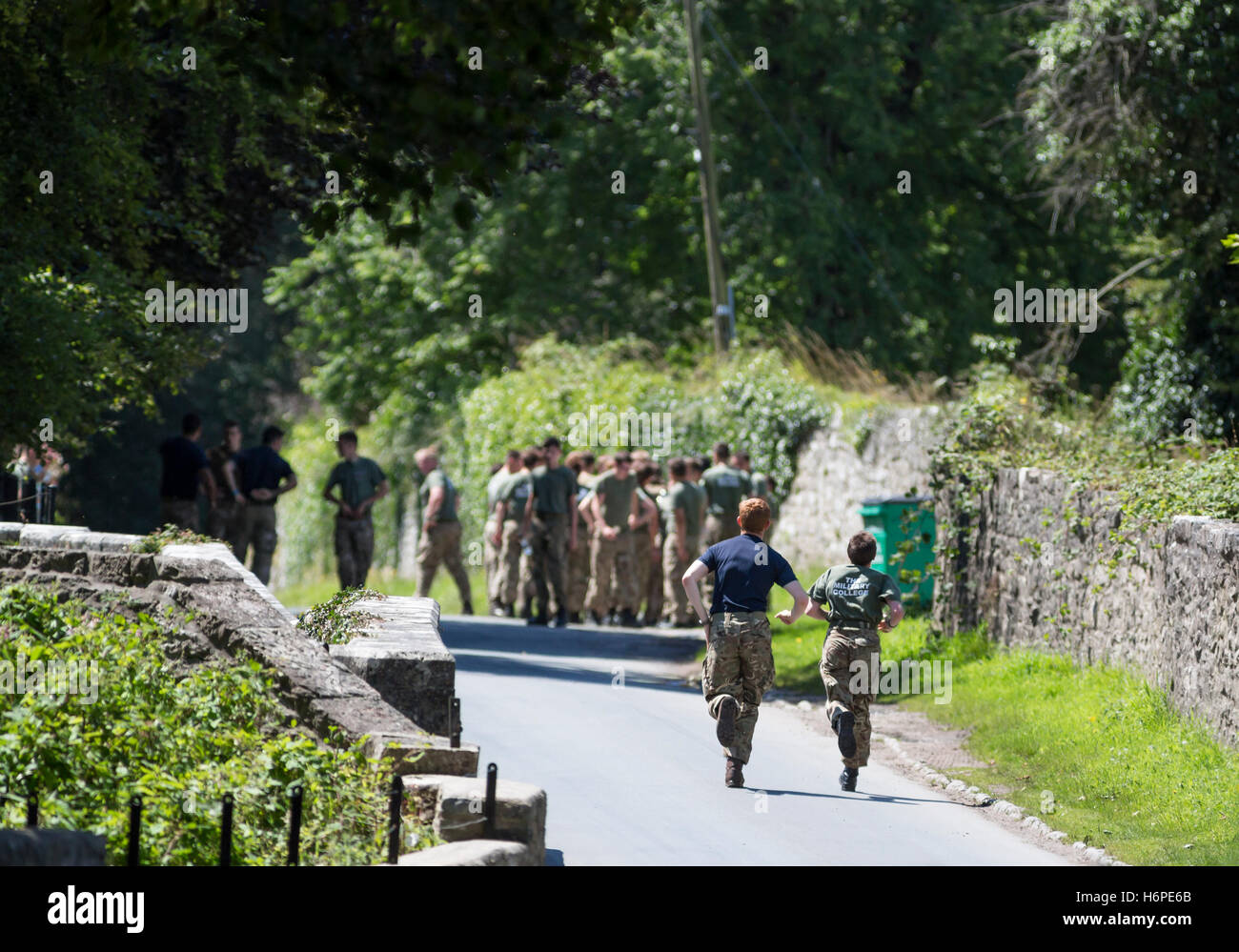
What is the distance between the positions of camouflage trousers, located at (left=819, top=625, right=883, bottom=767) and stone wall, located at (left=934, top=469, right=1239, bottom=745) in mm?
1996

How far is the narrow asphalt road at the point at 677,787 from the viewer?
8.81 metres

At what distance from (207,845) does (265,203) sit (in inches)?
454

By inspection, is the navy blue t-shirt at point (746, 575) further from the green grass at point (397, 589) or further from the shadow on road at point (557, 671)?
the green grass at point (397, 589)

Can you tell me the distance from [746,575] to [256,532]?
9127 millimetres

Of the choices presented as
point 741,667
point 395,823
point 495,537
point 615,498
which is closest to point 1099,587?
point 741,667

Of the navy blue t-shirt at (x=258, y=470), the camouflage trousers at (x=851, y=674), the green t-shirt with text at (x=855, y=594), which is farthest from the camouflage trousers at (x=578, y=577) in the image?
the camouflage trousers at (x=851, y=674)

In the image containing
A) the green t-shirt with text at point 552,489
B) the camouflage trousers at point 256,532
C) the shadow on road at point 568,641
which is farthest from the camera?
the green t-shirt with text at point 552,489

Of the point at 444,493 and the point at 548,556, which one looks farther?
the point at 444,493

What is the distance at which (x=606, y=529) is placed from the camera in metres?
20.2

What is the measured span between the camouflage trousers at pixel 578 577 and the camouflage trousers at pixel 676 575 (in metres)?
0.97

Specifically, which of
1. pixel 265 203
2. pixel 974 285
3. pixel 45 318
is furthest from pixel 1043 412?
pixel 974 285

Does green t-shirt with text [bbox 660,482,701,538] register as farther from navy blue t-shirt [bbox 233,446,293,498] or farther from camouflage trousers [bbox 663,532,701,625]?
navy blue t-shirt [bbox 233,446,293,498]

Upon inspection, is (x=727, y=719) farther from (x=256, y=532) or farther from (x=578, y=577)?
(x=578, y=577)

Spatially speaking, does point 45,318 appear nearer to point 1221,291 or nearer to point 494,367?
point 1221,291
